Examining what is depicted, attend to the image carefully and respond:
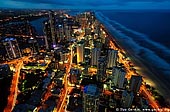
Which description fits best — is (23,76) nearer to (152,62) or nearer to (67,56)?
(67,56)

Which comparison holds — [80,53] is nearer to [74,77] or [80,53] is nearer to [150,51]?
[74,77]

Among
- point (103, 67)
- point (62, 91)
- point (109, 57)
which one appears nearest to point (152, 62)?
point (109, 57)

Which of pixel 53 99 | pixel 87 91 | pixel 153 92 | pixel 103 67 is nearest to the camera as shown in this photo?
pixel 87 91

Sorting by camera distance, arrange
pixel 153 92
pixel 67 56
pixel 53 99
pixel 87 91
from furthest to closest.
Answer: pixel 67 56 < pixel 153 92 < pixel 53 99 < pixel 87 91

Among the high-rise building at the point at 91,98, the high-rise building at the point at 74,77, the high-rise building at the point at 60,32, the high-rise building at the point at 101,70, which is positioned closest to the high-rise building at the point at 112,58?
the high-rise building at the point at 101,70

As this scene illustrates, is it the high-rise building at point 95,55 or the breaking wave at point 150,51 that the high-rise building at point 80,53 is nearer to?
the high-rise building at point 95,55

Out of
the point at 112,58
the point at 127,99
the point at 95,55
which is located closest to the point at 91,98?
the point at 127,99

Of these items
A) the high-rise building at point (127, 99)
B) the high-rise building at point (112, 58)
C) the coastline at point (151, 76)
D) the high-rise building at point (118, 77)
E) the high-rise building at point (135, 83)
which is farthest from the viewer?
the high-rise building at point (112, 58)
